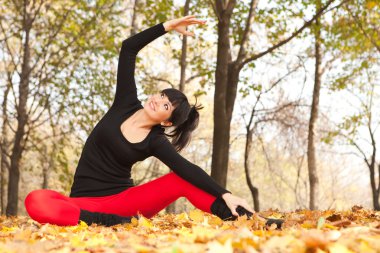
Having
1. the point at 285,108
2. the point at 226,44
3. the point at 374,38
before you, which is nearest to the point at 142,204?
the point at 226,44

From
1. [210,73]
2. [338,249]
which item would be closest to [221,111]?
[210,73]

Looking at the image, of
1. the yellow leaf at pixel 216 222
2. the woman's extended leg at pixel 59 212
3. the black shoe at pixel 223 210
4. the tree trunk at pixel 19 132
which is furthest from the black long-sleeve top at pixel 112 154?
the tree trunk at pixel 19 132

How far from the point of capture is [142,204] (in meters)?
4.05

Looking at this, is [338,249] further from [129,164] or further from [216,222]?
[129,164]

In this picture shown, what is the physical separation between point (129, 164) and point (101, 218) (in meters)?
0.62

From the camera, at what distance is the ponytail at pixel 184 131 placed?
4375 mm

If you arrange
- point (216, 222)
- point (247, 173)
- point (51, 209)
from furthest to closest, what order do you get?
1. point (247, 173)
2. point (51, 209)
3. point (216, 222)

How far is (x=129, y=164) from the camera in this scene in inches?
168

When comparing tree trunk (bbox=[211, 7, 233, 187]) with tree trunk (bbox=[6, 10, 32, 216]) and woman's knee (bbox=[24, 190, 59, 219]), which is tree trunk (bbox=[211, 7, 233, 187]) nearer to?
tree trunk (bbox=[6, 10, 32, 216])

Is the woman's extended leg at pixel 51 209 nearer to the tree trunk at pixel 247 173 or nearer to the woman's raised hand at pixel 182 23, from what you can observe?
the woman's raised hand at pixel 182 23

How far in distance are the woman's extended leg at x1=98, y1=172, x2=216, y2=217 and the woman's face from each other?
50cm

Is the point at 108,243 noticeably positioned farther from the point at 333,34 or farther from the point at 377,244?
the point at 333,34

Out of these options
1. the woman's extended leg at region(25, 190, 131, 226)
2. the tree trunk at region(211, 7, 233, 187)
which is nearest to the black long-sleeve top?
the woman's extended leg at region(25, 190, 131, 226)

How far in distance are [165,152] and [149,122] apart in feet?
1.20
